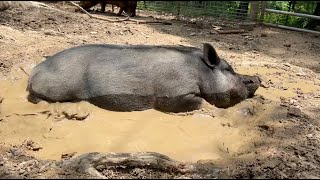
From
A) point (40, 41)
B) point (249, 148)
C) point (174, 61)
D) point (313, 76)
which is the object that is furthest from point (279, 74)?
point (40, 41)

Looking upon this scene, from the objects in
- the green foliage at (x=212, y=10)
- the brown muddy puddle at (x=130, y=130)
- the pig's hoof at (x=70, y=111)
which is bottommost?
the brown muddy puddle at (x=130, y=130)

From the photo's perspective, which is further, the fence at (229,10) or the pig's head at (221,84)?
the fence at (229,10)

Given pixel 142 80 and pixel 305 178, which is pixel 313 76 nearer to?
pixel 142 80

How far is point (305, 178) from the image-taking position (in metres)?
3.39

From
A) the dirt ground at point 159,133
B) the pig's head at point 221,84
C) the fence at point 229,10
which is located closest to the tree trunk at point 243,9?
the fence at point 229,10

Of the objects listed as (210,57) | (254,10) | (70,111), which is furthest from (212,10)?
(70,111)

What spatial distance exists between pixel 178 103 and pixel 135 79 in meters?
0.52

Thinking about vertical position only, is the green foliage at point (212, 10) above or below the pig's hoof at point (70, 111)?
above

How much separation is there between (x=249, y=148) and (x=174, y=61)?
1351 mm

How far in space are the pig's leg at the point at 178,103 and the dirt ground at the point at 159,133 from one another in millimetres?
92

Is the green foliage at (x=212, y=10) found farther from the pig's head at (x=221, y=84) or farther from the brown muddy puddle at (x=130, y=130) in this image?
the brown muddy puddle at (x=130, y=130)

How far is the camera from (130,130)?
14.4 ft

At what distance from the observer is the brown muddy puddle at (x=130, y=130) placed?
13.4ft

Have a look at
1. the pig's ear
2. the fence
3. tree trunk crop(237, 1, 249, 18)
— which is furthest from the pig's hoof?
tree trunk crop(237, 1, 249, 18)
